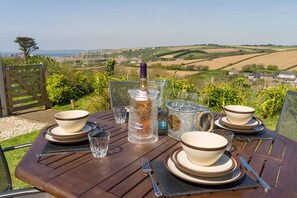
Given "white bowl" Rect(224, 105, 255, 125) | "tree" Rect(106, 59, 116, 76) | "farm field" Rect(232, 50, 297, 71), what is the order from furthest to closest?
"farm field" Rect(232, 50, 297, 71) < "tree" Rect(106, 59, 116, 76) < "white bowl" Rect(224, 105, 255, 125)

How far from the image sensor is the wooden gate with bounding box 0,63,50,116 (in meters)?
5.50

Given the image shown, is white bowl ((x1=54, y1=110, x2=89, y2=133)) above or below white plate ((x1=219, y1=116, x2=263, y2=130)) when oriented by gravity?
above

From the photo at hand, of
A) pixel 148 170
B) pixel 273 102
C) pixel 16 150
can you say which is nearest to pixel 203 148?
pixel 148 170

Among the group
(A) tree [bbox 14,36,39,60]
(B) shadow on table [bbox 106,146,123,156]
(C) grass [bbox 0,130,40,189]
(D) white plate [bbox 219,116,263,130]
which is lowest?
(C) grass [bbox 0,130,40,189]

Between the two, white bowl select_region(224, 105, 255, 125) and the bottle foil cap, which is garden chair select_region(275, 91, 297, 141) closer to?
white bowl select_region(224, 105, 255, 125)

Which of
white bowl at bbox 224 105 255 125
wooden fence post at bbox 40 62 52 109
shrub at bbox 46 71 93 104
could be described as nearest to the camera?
white bowl at bbox 224 105 255 125

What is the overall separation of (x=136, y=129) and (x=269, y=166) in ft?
2.27

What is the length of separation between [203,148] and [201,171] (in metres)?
0.09

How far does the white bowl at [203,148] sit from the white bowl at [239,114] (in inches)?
19.2

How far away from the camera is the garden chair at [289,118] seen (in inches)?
70.7

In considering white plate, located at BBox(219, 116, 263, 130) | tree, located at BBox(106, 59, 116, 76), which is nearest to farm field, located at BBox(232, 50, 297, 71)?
tree, located at BBox(106, 59, 116, 76)

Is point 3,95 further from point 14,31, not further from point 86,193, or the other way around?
point 14,31

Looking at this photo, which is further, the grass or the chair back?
the grass

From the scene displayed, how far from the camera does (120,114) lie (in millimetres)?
1609
